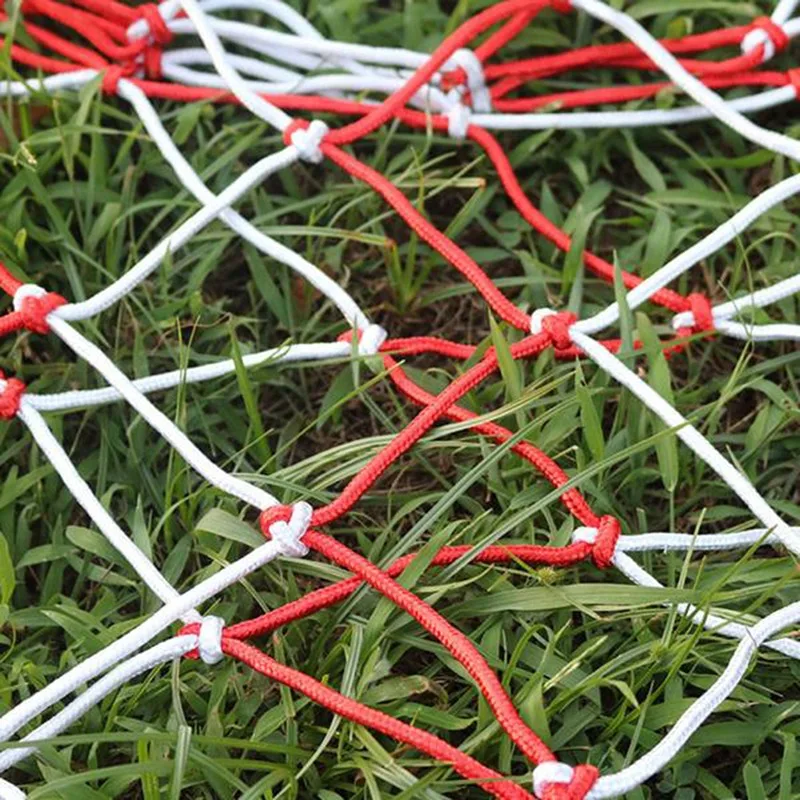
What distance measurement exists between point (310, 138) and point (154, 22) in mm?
219

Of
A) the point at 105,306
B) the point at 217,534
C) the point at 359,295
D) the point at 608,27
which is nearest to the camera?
the point at 217,534

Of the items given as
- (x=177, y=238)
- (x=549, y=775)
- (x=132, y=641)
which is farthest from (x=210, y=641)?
(x=177, y=238)

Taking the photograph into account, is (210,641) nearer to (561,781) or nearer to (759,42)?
(561,781)

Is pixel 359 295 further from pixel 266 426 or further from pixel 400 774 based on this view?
pixel 400 774

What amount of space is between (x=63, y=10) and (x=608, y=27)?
575mm

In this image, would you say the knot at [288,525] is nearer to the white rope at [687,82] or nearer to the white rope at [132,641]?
the white rope at [132,641]

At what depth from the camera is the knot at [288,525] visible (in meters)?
1.03

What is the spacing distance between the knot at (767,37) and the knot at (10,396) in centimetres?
78

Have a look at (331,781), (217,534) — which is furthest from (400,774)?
(217,534)

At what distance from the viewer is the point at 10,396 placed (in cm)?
112

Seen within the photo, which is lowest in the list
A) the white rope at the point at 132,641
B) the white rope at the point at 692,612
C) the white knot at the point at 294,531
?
the white rope at the point at 692,612

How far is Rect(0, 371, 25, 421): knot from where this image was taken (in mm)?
1121

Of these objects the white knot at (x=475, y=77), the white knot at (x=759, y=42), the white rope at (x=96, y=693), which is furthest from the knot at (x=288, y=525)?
the white knot at (x=759, y=42)

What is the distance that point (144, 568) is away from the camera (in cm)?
104
